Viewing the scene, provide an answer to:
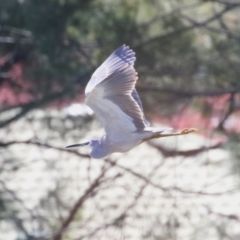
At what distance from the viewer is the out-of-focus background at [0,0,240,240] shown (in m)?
3.07

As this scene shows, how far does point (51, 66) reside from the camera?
3316 mm

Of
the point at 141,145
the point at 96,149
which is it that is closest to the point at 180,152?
the point at 141,145

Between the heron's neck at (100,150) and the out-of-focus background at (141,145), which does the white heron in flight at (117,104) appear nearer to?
the heron's neck at (100,150)

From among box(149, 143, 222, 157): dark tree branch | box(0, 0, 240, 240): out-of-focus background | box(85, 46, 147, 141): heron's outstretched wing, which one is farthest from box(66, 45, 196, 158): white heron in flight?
box(149, 143, 222, 157): dark tree branch

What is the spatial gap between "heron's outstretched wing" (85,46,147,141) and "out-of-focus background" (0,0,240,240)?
1.07 meters

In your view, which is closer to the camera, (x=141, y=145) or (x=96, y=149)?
(x=96, y=149)

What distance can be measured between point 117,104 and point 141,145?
52.7 inches

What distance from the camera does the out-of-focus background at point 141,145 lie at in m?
3.07

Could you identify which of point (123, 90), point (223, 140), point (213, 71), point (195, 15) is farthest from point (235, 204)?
point (123, 90)

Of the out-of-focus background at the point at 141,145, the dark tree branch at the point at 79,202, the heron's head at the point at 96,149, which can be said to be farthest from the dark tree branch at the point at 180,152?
the heron's head at the point at 96,149

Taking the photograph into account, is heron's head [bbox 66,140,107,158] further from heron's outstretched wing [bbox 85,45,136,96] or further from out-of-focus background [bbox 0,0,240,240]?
out-of-focus background [bbox 0,0,240,240]

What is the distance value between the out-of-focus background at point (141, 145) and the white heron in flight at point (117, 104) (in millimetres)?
1063

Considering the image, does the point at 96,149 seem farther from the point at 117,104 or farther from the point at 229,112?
the point at 229,112

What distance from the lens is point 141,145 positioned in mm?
3174
